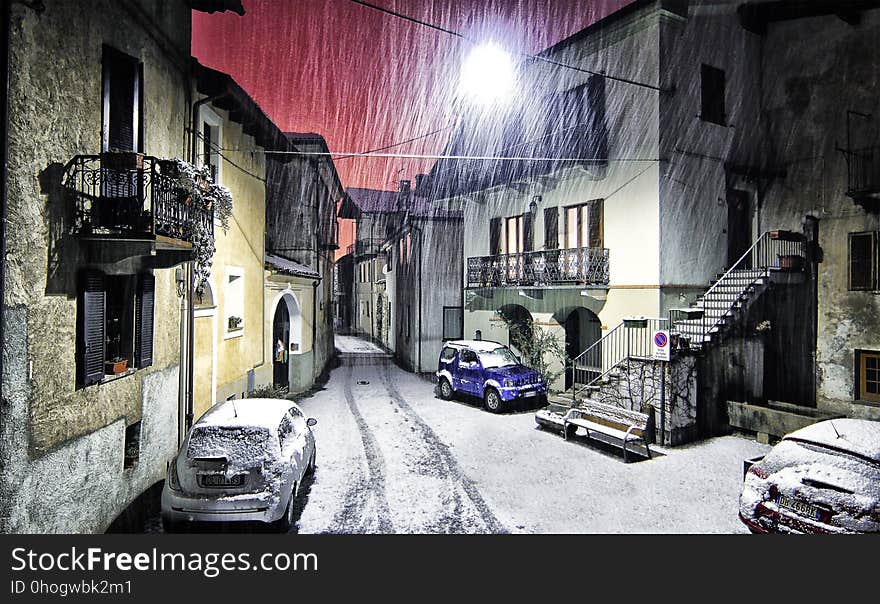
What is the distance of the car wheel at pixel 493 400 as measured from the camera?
32.3 ft

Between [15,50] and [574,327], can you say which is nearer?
[15,50]

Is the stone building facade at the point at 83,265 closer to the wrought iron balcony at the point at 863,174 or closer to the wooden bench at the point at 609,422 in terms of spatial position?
the wooden bench at the point at 609,422

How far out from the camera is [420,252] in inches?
558

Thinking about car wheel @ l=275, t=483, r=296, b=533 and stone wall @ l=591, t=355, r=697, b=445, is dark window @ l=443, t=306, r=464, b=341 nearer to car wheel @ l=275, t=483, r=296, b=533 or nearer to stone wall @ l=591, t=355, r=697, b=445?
stone wall @ l=591, t=355, r=697, b=445

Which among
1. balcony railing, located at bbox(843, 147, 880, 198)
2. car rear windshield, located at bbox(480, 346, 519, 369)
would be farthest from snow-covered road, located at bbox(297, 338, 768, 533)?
balcony railing, located at bbox(843, 147, 880, 198)

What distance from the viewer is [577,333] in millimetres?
11609

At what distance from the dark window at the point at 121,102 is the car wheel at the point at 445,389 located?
291 inches

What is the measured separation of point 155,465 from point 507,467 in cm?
425

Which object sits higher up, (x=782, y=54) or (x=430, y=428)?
(x=782, y=54)

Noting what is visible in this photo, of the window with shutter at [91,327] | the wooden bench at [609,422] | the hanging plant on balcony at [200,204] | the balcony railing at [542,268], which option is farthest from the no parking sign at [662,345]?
the window with shutter at [91,327]

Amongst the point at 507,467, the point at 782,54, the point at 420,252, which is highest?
the point at 782,54

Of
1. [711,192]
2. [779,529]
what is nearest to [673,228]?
[711,192]

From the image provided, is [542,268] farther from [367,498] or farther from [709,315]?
[367,498]

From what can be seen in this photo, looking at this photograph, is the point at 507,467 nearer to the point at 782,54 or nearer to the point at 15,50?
the point at 15,50
